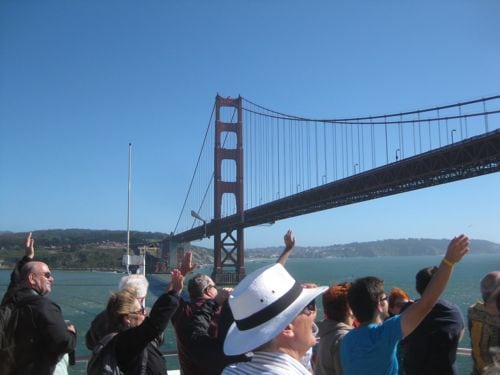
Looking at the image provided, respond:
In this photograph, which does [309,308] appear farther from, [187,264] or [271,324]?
[187,264]

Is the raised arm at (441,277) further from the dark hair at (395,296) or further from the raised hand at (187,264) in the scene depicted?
the dark hair at (395,296)

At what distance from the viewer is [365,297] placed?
7.91 feet

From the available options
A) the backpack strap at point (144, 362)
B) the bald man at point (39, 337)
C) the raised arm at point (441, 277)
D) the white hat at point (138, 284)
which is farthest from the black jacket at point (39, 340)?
the raised arm at point (441, 277)

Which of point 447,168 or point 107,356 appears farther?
point 447,168

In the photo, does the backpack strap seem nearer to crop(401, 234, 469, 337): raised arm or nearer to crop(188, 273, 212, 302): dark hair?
crop(188, 273, 212, 302): dark hair

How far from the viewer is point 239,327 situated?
5.57ft

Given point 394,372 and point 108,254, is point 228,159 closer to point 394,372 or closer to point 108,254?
point 394,372

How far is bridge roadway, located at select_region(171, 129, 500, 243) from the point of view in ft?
76.0

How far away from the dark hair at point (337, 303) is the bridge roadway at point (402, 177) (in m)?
21.5

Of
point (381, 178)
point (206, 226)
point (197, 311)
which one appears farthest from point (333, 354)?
point (206, 226)

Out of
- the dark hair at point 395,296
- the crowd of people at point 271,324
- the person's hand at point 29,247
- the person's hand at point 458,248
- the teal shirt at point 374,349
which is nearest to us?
the crowd of people at point 271,324

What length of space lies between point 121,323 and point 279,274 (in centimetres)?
118

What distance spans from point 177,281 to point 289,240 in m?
0.73

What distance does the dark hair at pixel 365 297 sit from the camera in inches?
94.0
